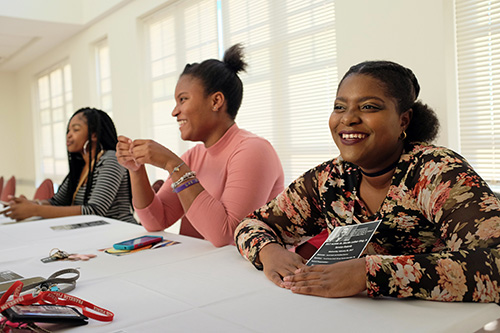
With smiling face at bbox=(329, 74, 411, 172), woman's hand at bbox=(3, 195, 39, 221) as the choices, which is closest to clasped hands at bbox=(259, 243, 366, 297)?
smiling face at bbox=(329, 74, 411, 172)

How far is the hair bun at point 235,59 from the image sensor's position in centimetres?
210

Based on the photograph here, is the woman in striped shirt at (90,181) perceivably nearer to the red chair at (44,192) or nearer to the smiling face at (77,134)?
the smiling face at (77,134)

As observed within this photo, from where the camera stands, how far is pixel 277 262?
3.84ft

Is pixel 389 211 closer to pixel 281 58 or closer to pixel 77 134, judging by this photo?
pixel 77 134

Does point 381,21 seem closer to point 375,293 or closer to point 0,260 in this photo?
point 375,293

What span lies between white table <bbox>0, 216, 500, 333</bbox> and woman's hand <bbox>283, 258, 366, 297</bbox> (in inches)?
0.7

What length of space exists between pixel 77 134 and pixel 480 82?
245cm

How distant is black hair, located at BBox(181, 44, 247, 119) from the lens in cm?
200

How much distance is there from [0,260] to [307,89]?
102 inches

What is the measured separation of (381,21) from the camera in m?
2.76

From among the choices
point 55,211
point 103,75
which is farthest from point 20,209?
point 103,75

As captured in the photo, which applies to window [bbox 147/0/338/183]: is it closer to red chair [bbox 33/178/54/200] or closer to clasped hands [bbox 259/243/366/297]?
red chair [bbox 33/178/54/200]

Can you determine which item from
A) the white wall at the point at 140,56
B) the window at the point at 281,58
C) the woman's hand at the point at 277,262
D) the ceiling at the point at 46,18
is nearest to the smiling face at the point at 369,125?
the woman's hand at the point at 277,262

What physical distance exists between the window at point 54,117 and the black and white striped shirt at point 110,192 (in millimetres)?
5240
